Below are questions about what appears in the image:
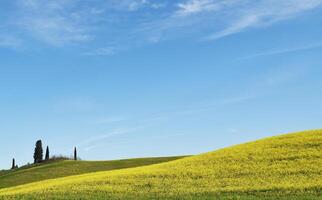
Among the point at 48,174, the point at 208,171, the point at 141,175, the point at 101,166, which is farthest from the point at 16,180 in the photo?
the point at 208,171

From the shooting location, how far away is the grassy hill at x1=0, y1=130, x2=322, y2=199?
36.8 meters

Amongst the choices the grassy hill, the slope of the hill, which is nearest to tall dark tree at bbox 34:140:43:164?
the slope of the hill

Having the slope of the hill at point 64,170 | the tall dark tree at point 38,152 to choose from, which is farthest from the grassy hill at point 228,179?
the tall dark tree at point 38,152

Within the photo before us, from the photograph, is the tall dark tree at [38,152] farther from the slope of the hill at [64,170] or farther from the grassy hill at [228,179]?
the grassy hill at [228,179]

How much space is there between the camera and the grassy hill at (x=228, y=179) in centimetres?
3681

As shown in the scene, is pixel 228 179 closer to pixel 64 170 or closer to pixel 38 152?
pixel 64 170

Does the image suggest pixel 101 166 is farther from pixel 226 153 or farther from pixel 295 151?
pixel 295 151

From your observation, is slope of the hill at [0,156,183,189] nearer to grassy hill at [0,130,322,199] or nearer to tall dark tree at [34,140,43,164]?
grassy hill at [0,130,322,199]

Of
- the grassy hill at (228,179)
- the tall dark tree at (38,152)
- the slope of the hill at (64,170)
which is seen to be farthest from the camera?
the tall dark tree at (38,152)

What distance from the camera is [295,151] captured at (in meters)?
49.3

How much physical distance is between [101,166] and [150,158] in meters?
11.1

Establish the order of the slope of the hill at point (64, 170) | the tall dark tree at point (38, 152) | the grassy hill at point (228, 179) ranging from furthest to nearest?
the tall dark tree at point (38, 152)
the slope of the hill at point (64, 170)
the grassy hill at point (228, 179)

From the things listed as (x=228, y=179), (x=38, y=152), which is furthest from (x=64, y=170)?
(x=228, y=179)

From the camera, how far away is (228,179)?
41.7 metres
